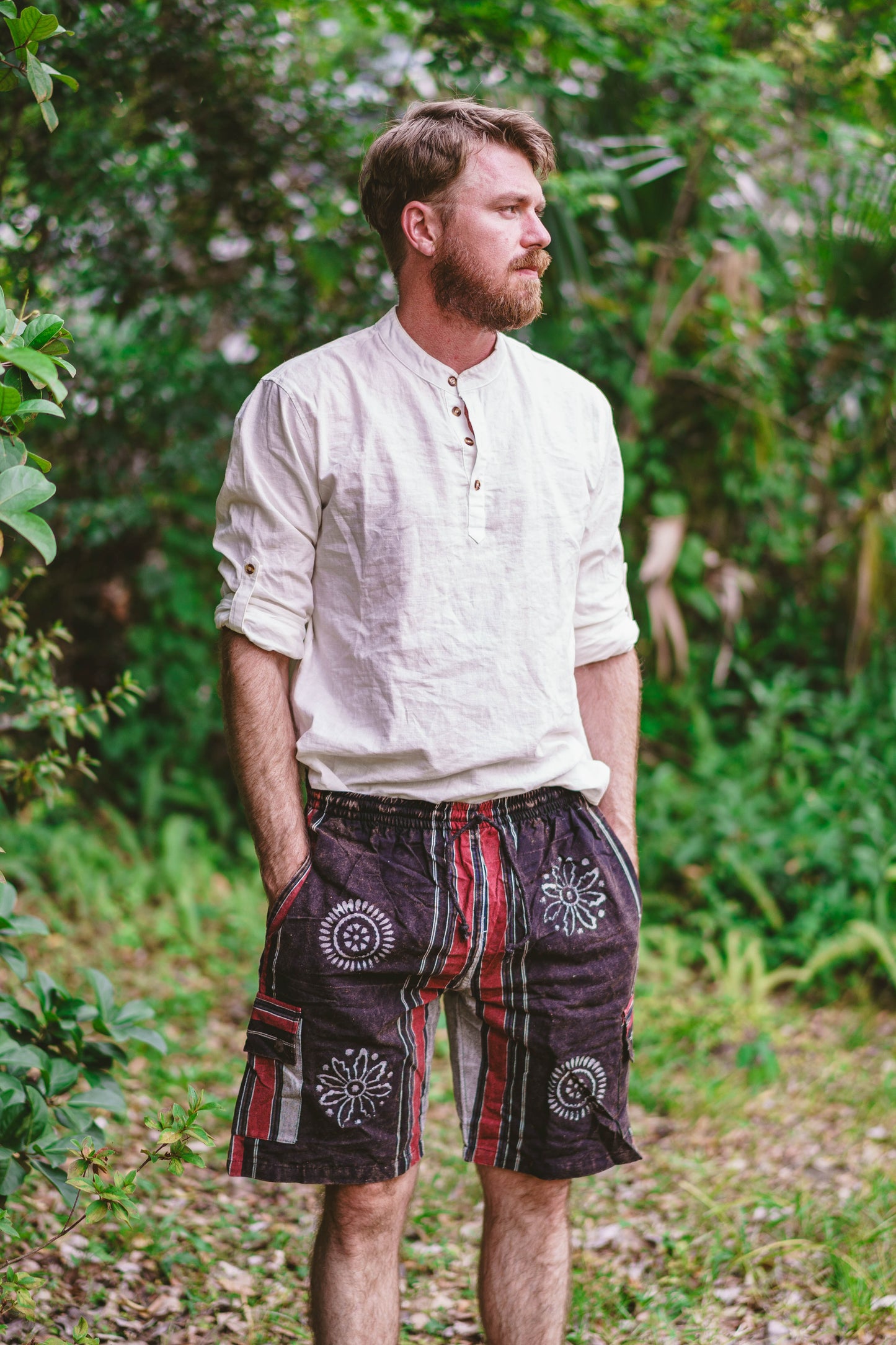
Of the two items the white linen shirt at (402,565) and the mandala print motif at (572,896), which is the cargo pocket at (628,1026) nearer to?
the mandala print motif at (572,896)

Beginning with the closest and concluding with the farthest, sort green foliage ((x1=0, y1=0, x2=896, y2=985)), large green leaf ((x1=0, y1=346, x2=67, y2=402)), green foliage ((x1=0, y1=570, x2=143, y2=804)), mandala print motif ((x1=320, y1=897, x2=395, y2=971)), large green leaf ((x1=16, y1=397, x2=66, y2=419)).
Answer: large green leaf ((x1=0, y1=346, x2=67, y2=402))
large green leaf ((x1=16, y1=397, x2=66, y2=419))
mandala print motif ((x1=320, y1=897, x2=395, y2=971))
green foliage ((x1=0, y1=570, x2=143, y2=804))
green foliage ((x1=0, y1=0, x2=896, y2=985))

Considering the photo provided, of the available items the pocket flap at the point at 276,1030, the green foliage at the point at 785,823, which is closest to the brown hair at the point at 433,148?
the pocket flap at the point at 276,1030

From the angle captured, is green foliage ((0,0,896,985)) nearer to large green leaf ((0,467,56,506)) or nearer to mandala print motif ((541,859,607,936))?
large green leaf ((0,467,56,506))

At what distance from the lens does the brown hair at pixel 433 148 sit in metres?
1.85

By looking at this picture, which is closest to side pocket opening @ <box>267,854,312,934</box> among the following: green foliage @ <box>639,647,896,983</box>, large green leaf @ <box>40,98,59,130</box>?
large green leaf @ <box>40,98,59,130</box>

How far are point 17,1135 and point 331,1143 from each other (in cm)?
62

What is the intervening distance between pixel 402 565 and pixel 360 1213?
1008 mm

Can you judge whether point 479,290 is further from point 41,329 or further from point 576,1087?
point 576,1087

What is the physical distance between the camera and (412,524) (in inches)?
70.4

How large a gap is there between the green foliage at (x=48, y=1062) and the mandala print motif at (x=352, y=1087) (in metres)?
0.42

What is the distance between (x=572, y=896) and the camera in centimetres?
190

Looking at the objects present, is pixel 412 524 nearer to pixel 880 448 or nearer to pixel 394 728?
pixel 394 728

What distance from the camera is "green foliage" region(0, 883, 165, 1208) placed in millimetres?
1980

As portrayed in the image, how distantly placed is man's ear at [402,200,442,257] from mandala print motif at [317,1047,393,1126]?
4.16 feet
